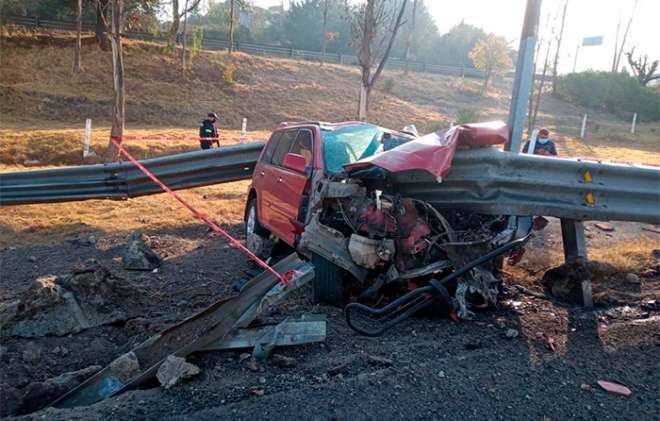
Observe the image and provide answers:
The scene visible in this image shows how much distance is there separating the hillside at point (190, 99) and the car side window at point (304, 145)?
11.5 m

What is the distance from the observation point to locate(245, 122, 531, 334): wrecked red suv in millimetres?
4605

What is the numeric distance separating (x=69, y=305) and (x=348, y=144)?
3212 mm

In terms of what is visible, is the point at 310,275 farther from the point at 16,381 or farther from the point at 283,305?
the point at 16,381

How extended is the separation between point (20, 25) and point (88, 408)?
118 feet

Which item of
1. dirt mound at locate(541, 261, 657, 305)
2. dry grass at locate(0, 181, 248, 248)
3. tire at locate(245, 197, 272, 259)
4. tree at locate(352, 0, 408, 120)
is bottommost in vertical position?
dry grass at locate(0, 181, 248, 248)

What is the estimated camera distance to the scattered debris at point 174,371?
3.50m

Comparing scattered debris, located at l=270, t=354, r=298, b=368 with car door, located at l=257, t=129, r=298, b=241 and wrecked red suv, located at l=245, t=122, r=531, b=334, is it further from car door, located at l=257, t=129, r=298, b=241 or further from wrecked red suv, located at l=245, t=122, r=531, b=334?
car door, located at l=257, t=129, r=298, b=241

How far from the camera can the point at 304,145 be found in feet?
21.3

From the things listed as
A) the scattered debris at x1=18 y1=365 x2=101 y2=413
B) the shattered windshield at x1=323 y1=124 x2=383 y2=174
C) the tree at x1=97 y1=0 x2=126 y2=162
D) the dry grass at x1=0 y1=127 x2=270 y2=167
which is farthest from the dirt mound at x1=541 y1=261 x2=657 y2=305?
the dry grass at x1=0 y1=127 x2=270 y2=167

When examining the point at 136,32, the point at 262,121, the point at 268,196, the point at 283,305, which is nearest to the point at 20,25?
the point at 136,32

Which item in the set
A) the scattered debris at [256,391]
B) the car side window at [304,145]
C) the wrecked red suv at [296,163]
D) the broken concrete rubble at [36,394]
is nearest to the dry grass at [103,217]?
the wrecked red suv at [296,163]

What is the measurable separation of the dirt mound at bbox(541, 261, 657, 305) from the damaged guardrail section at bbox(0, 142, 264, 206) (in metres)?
5.98

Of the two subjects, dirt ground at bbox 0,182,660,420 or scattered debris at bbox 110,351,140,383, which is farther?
scattered debris at bbox 110,351,140,383

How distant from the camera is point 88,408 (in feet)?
10.7
